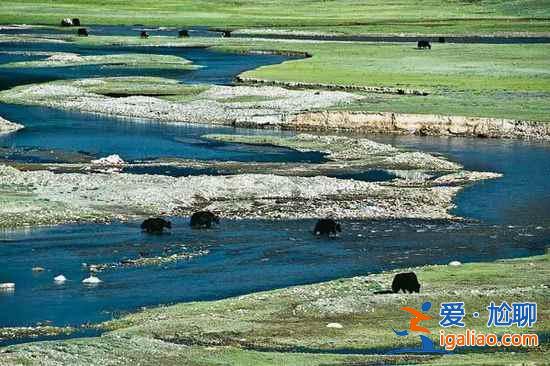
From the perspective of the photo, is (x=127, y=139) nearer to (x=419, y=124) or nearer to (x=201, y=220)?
(x=419, y=124)

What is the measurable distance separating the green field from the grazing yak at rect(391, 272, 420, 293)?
6995cm

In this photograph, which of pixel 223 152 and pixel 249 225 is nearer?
pixel 249 225

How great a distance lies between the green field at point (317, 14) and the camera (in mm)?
97125

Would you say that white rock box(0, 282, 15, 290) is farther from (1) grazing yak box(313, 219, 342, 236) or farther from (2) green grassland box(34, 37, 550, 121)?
(2) green grassland box(34, 37, 550, 121)

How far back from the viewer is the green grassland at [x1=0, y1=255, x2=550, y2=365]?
16.8 meters

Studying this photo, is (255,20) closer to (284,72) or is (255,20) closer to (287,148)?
(284,72)

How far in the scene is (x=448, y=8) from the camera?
122188mm

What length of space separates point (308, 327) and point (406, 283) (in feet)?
9.28

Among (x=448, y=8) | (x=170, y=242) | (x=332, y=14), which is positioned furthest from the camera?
(x=448, y=8)

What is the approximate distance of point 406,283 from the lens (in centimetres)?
2134

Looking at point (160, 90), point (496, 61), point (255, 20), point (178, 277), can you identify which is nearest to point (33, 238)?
point (178, 277)

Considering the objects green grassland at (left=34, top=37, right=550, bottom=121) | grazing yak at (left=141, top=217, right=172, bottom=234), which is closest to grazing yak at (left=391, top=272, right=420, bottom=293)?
grazing yak at (left=141, top=217, right=172, bottom=234)

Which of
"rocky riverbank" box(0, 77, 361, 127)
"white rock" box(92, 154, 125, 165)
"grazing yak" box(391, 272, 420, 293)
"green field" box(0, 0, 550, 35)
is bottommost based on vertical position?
"green field" box(0, 0, 550, 35)

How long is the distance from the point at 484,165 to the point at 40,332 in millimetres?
20887
